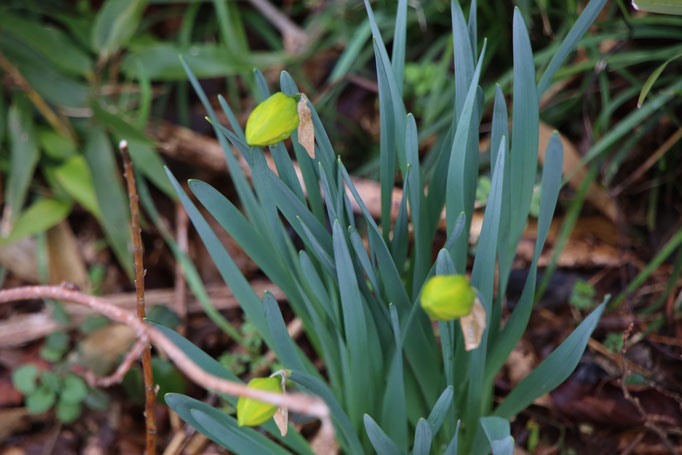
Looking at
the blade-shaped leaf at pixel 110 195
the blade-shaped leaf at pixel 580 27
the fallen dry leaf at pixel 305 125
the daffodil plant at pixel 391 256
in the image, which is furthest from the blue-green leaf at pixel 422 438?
the blade-shaped leaf at pixel 110 195

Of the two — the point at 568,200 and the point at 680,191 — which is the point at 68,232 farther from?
the point at 680,191

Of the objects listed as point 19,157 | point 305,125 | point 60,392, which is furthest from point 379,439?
point 19,157

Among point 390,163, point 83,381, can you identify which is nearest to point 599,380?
point 390,163

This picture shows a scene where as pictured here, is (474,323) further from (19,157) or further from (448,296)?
(19,157)

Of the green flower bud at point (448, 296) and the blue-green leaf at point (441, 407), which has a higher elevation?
the green flower bud at point (448, 296)

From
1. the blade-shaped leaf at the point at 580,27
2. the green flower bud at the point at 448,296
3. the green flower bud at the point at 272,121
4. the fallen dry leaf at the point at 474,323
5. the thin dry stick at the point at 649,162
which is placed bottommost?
the thin dry stick at the point at 649,162

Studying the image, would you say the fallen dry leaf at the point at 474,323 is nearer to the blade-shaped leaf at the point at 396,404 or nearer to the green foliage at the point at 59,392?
the blade-shaped leaf at the point at 396,404

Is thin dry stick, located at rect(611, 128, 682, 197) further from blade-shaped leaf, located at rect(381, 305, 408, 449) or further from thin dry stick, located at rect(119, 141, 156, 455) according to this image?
thin dry stick, located at rect(119, 141, 156, 455)
